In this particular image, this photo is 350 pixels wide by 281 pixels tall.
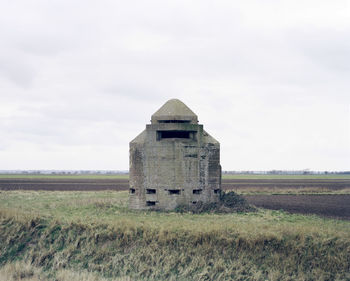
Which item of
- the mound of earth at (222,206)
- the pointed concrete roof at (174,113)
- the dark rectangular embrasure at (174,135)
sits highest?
the pointed concrete roof at (174,113)

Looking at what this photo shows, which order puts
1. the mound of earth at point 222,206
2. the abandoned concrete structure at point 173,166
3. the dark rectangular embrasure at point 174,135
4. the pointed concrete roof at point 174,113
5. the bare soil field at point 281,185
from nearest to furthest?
1. the mound of earth at point 222,206
2. the abandoned concrete structure at point 173,166
3. the pointed concrete roof at point 174,113
4. the dark rectangular embrasure at point 174,135
5. the bare soil field at point 281,185

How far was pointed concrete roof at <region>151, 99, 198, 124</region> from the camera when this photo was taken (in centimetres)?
1864

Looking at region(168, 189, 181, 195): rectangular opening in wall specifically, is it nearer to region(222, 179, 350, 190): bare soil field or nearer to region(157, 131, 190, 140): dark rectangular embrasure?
region(157, 131, 190, 140): dark rectangular embrasure

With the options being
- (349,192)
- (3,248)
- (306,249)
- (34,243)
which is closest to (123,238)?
(34,243)

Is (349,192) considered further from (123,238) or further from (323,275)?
(123,238)

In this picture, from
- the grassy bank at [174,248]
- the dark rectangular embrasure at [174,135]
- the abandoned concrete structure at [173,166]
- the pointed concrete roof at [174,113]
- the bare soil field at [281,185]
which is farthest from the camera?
the bare soil field at [281,185]

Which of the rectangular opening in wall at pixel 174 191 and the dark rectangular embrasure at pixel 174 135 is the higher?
the dark rectangular embrasure at pixel 174 135

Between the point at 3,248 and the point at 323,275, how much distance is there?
11.3 meters

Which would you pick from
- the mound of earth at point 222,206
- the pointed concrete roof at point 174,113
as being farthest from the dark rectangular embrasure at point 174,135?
the mound of earth at point 222,206

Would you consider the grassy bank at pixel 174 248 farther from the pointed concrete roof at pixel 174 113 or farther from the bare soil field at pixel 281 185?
the bare soil field at pixel 281 185

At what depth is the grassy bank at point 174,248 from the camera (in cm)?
1220

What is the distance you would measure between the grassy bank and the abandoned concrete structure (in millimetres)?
2943

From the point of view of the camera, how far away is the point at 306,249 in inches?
497

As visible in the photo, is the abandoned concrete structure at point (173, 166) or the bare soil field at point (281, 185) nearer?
the abandoned concrete structure at point (173, 166)
